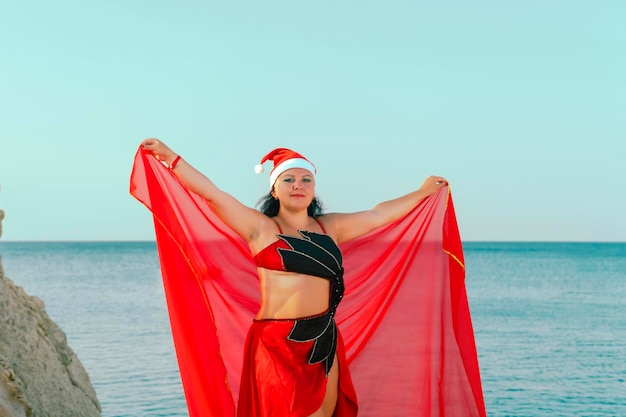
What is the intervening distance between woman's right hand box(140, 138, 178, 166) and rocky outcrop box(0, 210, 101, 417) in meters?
1.59

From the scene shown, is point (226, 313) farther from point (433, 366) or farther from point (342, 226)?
point (433, 366)

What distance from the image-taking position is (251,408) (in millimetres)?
4711

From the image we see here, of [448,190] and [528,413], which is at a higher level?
[448,190]

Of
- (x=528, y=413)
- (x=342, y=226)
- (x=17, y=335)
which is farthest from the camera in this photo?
(x=528, y=413)

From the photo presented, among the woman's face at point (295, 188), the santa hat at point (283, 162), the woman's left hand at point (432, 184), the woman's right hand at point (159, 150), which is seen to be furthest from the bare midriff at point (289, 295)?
the woman's left hand at point (432, 184)

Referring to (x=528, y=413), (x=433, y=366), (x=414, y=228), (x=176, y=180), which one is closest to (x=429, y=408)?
(x=433, y=366)

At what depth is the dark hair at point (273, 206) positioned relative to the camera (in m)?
4.97

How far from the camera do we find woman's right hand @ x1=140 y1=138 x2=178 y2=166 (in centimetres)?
467

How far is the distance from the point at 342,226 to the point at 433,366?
131 centimetres

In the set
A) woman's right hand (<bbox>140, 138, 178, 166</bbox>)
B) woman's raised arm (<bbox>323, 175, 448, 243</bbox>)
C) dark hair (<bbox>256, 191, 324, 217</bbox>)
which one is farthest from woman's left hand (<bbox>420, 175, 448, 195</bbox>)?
woman's right hand (<bbox>140, 138, 178, 166</bbox>)

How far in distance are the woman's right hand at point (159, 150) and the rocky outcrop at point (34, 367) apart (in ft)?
5.22

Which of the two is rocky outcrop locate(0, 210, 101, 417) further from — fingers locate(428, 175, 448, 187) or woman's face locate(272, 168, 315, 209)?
fingers locate(428, 175, 448, 187)

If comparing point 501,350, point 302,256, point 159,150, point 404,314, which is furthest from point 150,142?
point 501,350

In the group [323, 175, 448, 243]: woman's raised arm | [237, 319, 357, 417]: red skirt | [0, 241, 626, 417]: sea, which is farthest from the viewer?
[0, 241, 626, 417]: sea
